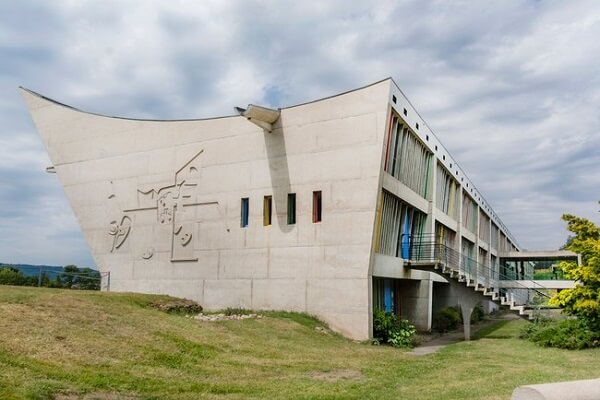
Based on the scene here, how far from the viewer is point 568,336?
18.4m

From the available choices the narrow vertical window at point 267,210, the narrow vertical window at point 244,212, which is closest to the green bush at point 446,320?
the narrow vertical window at point 267,210

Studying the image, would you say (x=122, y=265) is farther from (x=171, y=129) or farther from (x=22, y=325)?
(x=22, y=325)

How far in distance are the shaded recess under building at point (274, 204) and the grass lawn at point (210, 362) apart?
4.06 meters

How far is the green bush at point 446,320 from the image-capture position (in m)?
30.1

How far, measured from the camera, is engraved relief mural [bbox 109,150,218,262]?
82.9 ft

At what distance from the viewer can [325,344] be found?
17.4 meters

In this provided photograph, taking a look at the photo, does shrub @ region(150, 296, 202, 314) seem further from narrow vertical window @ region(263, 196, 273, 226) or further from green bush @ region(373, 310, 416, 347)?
green bush @ region(373, 310, 416, 347)

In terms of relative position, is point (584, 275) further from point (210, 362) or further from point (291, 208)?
point (210, 362)

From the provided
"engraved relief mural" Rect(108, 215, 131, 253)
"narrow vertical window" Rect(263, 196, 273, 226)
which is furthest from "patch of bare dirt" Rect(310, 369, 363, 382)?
"engraved relief mural" Rect(108, 215, 131, 253)

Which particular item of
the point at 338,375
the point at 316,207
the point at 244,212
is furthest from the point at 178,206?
the point at 338,375

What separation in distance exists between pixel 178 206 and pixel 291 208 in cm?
656

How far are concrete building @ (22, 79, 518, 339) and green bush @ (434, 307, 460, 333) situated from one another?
2.66 meters

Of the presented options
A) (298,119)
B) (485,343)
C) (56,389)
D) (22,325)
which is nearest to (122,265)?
(298,119)

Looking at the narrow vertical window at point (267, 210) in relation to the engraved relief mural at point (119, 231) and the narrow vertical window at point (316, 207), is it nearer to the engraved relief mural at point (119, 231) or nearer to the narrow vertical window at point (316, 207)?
the narrow vertical window at point (316, 207)
